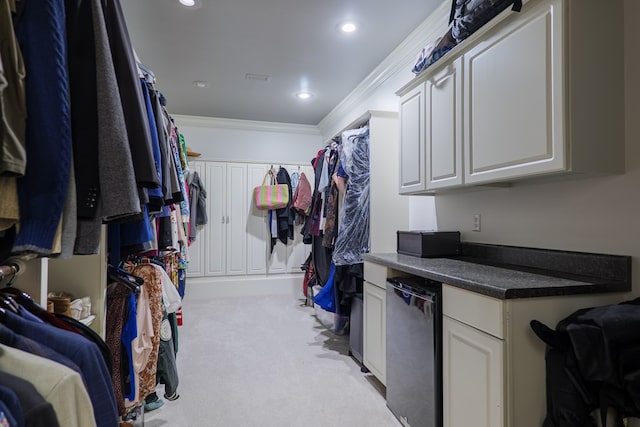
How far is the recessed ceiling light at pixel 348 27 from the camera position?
8.21 ft

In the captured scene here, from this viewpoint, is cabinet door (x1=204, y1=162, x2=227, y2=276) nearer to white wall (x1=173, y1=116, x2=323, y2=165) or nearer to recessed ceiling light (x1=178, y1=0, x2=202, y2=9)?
white wall (x1=173, y1=116, x2=323, y2=165)

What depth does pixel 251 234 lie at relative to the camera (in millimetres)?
4871

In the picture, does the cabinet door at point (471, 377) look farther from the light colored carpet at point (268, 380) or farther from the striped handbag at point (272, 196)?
the striped handbag at point (272, 196)

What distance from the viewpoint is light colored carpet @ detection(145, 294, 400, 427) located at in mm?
1970

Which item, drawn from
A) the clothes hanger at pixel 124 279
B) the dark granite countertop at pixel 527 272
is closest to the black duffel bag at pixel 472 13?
the dark granite countertop at pixel 527 272

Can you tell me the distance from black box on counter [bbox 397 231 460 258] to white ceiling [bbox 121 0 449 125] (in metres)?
1.55

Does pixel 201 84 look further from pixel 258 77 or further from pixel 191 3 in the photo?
pixel 191 3

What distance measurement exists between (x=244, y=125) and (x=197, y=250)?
75.6 inches

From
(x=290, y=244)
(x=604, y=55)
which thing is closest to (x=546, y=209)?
(x=604, y=55)

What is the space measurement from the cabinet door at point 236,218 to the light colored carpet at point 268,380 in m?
1.13

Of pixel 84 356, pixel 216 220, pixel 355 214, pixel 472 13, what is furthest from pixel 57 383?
pixel 216 220

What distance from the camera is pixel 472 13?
172cm

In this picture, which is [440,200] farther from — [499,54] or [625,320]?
[625,320]

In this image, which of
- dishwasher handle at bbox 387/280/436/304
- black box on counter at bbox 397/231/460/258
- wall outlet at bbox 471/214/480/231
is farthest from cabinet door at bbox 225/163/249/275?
wall outlet at bbox 471/214/480/231
